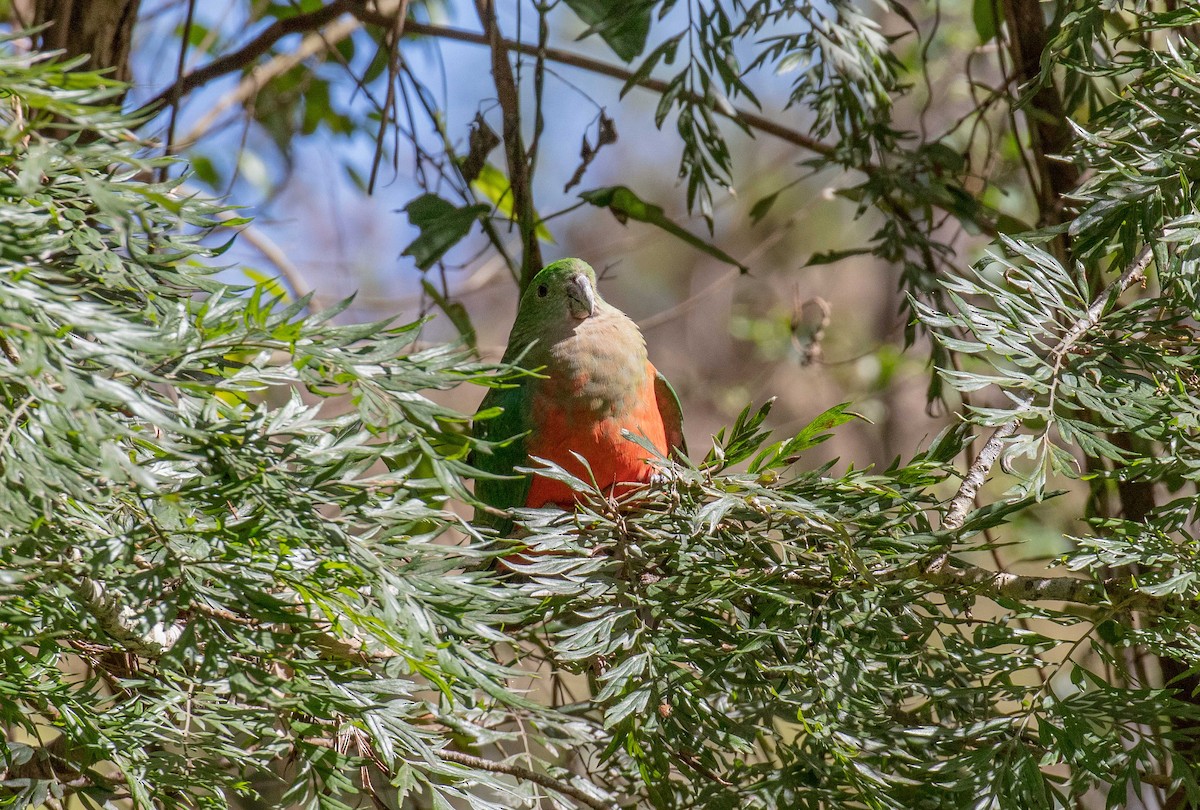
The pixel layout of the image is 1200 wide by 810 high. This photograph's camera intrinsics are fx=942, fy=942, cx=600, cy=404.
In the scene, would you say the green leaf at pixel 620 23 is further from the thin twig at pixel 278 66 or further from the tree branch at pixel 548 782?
the tree branch at pixel 548 782

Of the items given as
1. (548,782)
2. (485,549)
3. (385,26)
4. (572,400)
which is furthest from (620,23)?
(548,782)

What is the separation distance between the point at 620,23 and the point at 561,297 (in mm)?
685

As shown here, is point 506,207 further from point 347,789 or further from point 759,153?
point 759,153

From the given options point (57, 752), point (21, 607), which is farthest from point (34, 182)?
point (57, 752)

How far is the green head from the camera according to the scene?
7.99ft

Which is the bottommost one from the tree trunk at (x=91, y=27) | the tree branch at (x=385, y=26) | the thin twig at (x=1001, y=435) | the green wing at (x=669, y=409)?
the green wing at (x=669, y=409)

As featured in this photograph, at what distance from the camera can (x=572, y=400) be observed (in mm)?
2266

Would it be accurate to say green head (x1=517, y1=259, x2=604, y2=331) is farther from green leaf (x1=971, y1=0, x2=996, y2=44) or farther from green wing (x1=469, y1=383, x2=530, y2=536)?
green leaf (x1=971, y1=0, x2=996, y2=44)

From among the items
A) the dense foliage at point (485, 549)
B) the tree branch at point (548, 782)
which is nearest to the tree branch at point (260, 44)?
the dense foliage at point (485, 549)

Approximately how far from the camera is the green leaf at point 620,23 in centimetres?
219

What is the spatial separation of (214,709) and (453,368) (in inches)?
24.0

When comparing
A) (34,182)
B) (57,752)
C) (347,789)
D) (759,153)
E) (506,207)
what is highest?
(759,153)

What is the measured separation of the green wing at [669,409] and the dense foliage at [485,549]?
0.96m

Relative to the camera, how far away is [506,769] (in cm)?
156
